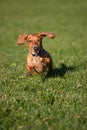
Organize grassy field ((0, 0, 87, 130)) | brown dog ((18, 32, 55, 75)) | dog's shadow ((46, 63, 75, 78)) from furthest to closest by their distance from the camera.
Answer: dog's shadow ((46, 63, 75, 78)), brown dog ((18, 32, 55, 75)), grassy field ((0, 0, 87, 130))

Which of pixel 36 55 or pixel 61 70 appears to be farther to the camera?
pixel 61 70

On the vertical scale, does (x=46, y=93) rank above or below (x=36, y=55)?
below

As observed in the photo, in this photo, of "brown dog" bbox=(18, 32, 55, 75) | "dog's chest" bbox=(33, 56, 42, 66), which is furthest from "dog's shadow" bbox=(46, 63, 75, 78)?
"dog's chest" bbox=(33, 56, 42, 66)

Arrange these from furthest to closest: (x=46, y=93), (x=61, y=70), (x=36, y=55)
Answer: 1. (x=61, y=70)
2. (x=36, y=55)
3. (x=46, y=93)

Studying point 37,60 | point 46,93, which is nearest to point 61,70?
point 37,60

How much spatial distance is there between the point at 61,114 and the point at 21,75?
244 centimetres

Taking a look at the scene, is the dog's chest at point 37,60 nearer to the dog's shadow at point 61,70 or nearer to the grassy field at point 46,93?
the grassy field at point 46,93

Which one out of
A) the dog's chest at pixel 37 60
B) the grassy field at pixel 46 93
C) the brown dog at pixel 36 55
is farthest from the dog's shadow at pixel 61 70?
the dog's chest at pixel 37 60

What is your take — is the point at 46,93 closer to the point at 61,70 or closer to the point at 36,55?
the point at 36,55

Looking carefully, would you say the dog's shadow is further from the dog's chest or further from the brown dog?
the dog's chest

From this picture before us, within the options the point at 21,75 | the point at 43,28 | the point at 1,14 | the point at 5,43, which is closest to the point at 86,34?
the point at 43,28

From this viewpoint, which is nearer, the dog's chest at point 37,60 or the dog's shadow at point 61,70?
the dog's chest at point 37,60

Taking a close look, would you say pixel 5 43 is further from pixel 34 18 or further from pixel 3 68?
pixel 34 18

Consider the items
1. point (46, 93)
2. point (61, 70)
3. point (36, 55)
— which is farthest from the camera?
point (61, 70)
